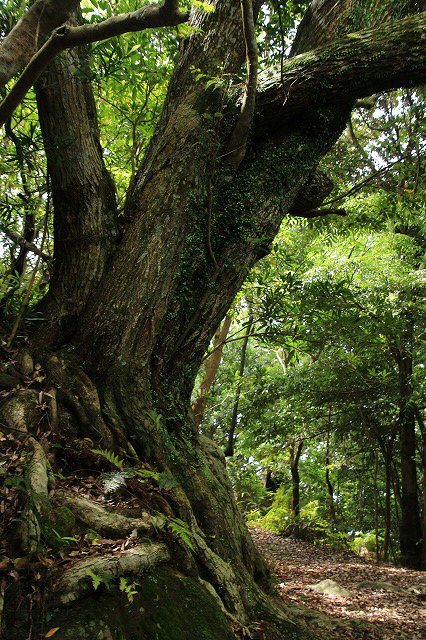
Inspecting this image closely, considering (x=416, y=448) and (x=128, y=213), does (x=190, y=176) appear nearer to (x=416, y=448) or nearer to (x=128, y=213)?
(x=128, y=213)

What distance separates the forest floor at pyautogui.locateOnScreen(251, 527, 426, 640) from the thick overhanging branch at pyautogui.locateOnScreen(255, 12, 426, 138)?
4.30 metres

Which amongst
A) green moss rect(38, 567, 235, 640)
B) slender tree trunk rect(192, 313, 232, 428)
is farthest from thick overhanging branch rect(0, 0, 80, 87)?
slender tree trunk rect(192, 313, 232, 428)

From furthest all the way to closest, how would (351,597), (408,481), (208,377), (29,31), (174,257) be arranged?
(208,377)
(408,481)
(351,597)
(174,257)
(29,31)

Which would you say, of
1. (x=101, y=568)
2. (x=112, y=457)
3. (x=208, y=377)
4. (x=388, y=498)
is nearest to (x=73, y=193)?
(x=112, y=457)

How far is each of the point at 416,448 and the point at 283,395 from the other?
12.0 ft

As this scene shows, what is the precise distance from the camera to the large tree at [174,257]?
240 cm

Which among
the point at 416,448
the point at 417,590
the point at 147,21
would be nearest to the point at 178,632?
the point at 147,21

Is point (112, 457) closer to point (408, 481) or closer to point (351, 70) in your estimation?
point (351, 70)

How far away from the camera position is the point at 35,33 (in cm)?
211

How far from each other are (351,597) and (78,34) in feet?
19.8

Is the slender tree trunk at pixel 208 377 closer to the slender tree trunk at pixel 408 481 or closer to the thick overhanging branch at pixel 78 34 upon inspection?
the slender tree trunk at pixel 408 481

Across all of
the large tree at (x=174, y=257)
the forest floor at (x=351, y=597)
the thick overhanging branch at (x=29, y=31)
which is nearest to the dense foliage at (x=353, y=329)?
the large tree at (x=174, y=257)

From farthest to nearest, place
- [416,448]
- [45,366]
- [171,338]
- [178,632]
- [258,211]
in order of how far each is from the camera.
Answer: [416,448], [258,211], [171,338], [45,366], [178,632]

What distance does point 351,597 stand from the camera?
211 inches
